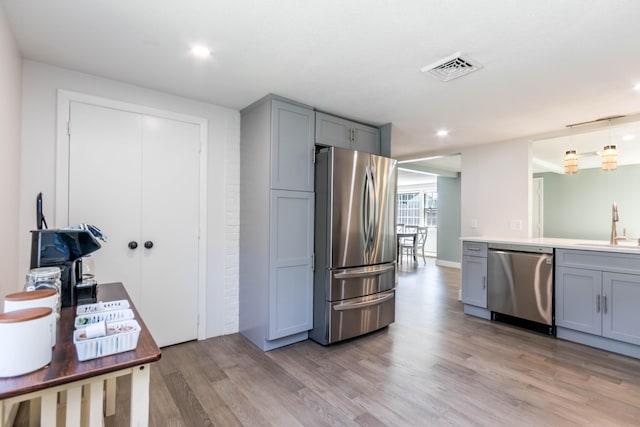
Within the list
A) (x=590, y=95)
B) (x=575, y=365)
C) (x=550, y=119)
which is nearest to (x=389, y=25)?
(x=590, y=95)

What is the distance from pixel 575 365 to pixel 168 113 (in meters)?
4.23

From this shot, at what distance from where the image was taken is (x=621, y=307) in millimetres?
2773

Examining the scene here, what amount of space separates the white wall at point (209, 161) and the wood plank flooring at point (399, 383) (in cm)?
48

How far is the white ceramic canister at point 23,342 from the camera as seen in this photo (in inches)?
34.2

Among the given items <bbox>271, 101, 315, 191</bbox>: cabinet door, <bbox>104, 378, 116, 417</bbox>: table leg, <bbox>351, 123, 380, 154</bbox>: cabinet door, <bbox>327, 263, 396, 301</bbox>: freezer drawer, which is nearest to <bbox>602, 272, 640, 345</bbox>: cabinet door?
<bbox>327, 263, 396, 301</bbox>: freezer drawer

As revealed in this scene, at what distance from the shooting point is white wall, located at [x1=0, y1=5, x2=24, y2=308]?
169 centimetres

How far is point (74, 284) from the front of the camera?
5.36ft

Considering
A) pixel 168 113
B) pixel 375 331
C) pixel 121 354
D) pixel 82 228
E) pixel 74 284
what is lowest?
pixel 375 331

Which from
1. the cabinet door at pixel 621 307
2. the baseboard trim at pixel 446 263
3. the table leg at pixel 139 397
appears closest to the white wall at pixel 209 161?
the table leg at pixel 139 397

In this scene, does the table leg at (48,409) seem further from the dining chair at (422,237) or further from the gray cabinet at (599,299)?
the dining chair at (422,237)

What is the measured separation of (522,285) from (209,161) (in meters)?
3.65

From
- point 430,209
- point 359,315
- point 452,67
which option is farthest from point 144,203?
point 430,209

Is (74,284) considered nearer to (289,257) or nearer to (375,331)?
(289,257)

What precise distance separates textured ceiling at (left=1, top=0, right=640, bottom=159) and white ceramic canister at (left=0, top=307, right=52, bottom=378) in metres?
1.57
